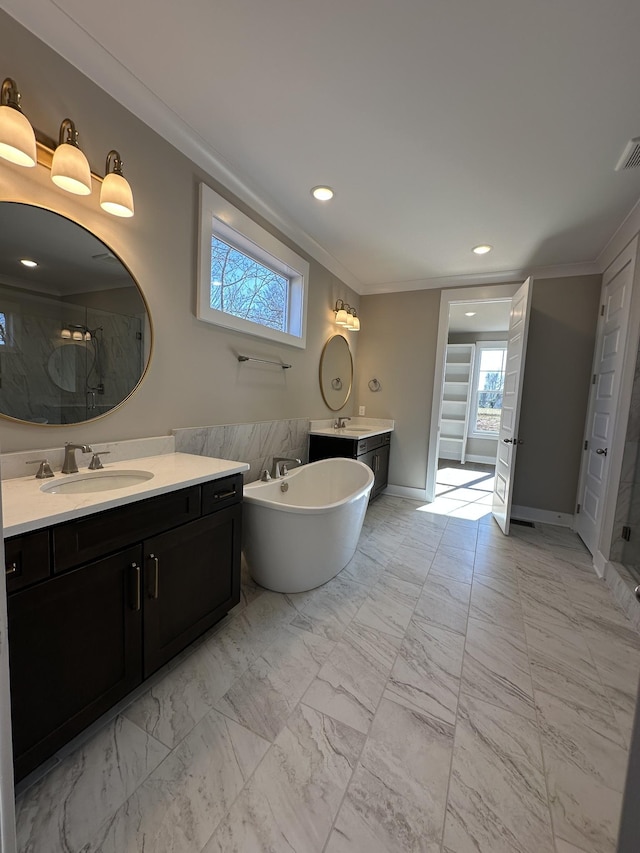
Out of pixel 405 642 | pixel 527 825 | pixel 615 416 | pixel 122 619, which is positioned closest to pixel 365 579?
pixel 405 642

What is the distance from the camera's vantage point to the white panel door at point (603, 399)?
8.58 ft

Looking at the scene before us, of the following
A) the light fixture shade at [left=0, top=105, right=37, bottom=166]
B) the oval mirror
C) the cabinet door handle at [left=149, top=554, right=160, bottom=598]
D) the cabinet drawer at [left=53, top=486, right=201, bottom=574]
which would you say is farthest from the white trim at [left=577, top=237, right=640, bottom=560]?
the light fixture shade at [left=0, top=105, right=37, bottom=166]

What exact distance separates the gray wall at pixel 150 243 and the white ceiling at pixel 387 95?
0.09 meters

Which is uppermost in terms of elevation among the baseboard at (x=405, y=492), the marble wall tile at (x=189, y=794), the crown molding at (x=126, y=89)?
the crown molding at (x=126, y=89)

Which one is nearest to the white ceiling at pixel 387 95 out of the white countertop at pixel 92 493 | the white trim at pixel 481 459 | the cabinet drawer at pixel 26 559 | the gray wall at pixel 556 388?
the gray wall at pixel 556 388

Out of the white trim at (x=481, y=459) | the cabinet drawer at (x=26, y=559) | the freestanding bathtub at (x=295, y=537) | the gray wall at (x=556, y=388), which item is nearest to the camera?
the cabinet drawer at (x=26, y=559)

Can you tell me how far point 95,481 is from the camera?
1.47 m

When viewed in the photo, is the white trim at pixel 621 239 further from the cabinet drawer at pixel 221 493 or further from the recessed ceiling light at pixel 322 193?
the cabinet drawer at pixel 221 493

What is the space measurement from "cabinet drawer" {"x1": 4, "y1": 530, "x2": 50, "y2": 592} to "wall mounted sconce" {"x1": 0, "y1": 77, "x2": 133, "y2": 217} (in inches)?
48.6

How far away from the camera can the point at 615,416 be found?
2.55m

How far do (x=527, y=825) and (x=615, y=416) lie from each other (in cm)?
256

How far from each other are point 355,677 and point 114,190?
2.33 metres

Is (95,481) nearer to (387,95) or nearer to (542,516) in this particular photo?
(387,95)

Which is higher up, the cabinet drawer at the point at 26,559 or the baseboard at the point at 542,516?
the cabinet drawer at the point at 26,559
